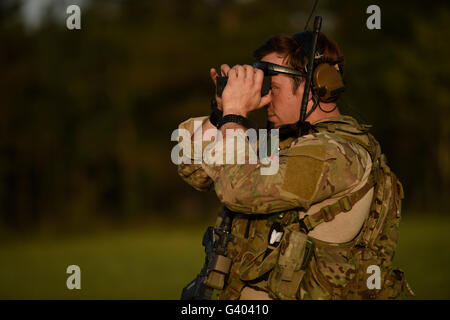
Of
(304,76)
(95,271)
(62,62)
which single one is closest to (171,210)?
(62,62)

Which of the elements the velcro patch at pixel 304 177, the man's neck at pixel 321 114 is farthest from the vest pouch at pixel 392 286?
the man's neck at pixel 321 114

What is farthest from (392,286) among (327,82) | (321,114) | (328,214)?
(327,82)

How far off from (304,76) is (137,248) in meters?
14.2

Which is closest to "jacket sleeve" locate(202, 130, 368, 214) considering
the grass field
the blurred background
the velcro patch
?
the velcro patch

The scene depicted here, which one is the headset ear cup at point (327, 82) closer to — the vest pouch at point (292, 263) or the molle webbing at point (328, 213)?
the molle webbing at point (328, 213)

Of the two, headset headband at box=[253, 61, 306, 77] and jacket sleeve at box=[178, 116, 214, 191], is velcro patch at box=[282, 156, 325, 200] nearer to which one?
headset headband at box=[253, 61, 306, 77]

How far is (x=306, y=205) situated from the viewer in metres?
2.34

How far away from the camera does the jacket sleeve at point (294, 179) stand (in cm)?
232

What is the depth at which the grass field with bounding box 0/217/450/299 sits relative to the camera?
941cm

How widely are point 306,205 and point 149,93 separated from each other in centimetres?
2978

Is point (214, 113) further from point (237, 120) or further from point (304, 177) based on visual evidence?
point (304, 177)

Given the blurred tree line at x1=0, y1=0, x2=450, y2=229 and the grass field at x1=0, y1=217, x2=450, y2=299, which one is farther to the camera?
the blurred tree line at x1=0, y1=0, x2=450, y2=229
